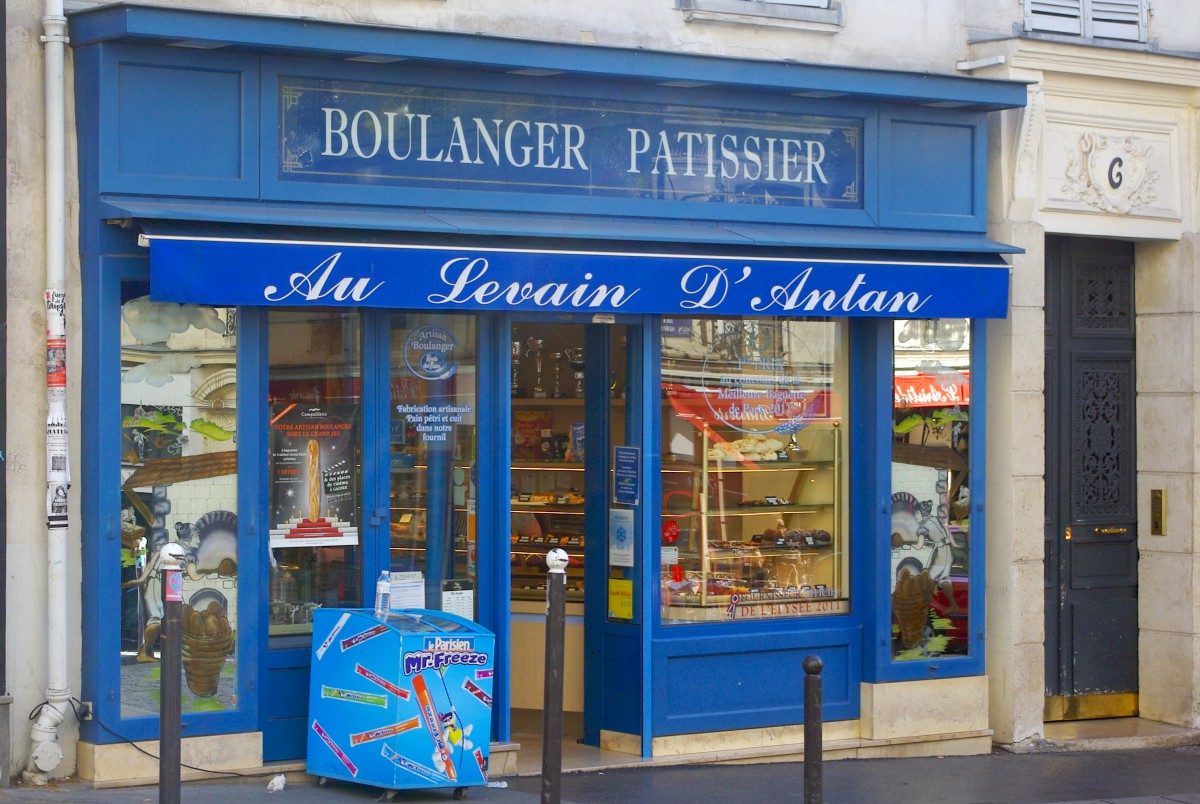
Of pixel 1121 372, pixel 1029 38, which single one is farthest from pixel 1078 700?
pixel 1029 38

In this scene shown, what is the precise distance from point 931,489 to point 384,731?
4.14m

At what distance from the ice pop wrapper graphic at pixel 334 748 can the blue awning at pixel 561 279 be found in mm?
2211

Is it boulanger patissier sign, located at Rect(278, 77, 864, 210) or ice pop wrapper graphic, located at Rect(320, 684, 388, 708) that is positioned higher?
boulanger patissier sign, located at Rect(278, 77, 864, 210)

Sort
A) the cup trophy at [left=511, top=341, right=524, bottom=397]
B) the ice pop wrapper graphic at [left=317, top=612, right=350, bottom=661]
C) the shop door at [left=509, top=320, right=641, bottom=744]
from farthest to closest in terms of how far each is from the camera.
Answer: the cup trophy at [left=511, top=341, right=524, bottom=397]
the shop door at [left=509, top=320, right=641, bottom=744]
the ice pop wrapper graphic at [left=317, top=612, right=350, bottom=661]

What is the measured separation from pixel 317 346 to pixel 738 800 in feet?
11.2

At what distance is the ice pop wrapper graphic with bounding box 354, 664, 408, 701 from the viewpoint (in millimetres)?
7488

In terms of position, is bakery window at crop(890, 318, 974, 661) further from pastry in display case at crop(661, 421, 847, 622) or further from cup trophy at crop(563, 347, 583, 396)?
cup trophy at crop(563, 347, 583, 396)

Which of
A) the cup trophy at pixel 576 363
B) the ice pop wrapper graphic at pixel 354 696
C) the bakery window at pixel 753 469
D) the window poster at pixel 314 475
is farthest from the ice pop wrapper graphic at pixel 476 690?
the cup trophy at pixel 576 363

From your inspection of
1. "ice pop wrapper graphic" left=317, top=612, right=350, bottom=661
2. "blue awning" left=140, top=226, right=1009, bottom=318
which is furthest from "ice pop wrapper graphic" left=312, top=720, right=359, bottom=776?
"blue awning" left=140, top=226, right=1009, bottom=318

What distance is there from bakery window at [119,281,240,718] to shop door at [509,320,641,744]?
1.86 metres

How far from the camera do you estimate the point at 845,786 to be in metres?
8.77

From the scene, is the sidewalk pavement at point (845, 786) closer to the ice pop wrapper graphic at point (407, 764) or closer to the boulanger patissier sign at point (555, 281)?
the ice pop wrapper graphic at point (407, 764)

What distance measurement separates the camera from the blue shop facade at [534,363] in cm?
769

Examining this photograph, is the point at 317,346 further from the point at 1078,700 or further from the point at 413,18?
the point at 1078,700
